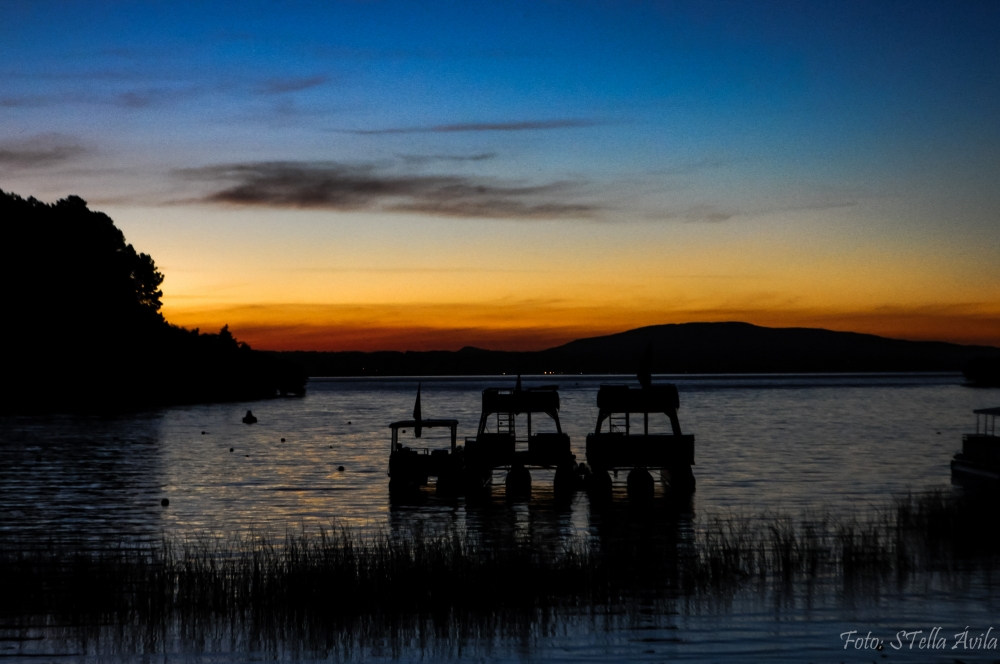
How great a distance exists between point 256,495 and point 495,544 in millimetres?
26049

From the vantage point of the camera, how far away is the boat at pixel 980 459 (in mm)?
50562

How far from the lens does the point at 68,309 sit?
156 meters

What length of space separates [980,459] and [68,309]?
452 ft

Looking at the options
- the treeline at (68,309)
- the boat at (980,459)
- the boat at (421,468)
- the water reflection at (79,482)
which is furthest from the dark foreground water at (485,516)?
the treeline at (68,309)

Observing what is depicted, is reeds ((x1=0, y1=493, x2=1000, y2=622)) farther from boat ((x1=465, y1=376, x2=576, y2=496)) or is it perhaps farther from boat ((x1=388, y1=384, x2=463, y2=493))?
boat ((x1=388, y1=384, x2=463, y2=493))

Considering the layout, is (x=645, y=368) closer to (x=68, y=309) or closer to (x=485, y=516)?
(x=485, y=516)

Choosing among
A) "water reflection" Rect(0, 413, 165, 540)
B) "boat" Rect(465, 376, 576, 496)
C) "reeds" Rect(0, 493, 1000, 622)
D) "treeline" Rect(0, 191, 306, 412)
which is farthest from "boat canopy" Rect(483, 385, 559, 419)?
"treeline" Rect(0, 191, 306, 412)

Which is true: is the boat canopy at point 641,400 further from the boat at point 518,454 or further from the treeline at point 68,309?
the treeline at point 68,309

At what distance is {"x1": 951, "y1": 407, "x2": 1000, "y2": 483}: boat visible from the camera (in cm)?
5056

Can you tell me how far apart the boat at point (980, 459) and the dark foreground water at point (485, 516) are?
3634 millimetres

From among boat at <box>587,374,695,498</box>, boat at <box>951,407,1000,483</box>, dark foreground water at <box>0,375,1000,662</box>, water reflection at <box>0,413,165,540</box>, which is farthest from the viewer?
boat at <box>587,374,695,498</box>

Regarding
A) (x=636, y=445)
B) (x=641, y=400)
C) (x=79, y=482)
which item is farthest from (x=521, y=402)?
(x=79, y=482)

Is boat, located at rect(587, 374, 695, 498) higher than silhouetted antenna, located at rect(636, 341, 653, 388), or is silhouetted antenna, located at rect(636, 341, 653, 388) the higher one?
silhouetted antenna, located at rect(636, 341, 653, 388)

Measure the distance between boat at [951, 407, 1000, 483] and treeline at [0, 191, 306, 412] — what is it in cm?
13218
